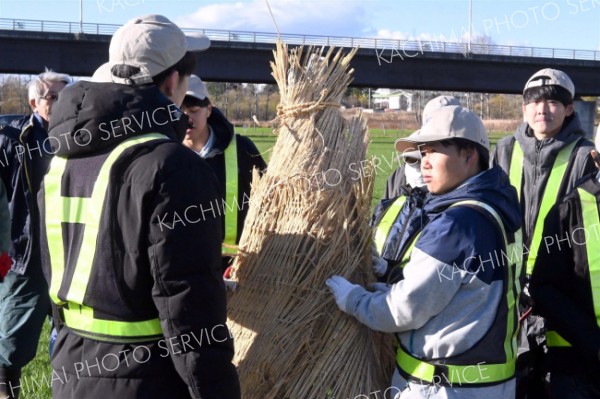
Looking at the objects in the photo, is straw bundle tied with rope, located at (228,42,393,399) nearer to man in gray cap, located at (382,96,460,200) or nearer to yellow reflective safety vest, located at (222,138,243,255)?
man in gray cap, located at (382,96,460,200)

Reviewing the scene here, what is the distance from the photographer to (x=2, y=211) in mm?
4531

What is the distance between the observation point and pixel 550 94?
427cm

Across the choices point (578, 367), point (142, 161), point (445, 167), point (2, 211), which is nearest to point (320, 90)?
point (445, 167)

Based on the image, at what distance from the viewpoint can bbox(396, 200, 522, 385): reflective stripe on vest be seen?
97.7 inches

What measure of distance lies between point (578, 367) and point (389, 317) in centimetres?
105

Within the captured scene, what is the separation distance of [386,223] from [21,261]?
2750mm

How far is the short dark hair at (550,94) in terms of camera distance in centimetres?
427

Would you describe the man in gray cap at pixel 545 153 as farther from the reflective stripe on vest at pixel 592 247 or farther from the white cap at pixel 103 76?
the white cap at pixel 103 76

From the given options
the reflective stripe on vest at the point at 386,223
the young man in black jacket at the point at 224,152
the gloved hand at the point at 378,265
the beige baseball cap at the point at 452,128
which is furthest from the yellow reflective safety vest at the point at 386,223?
the young man in black jacket at the point at 224,152

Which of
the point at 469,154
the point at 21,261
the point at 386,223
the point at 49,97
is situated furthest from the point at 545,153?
the point at 21,261

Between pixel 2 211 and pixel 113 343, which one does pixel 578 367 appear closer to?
pixel 113 343

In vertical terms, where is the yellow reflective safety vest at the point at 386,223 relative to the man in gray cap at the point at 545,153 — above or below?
below

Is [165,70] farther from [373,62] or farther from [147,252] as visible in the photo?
[373,62]

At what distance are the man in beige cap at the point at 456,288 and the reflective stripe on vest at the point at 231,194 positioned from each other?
4.77 ft
